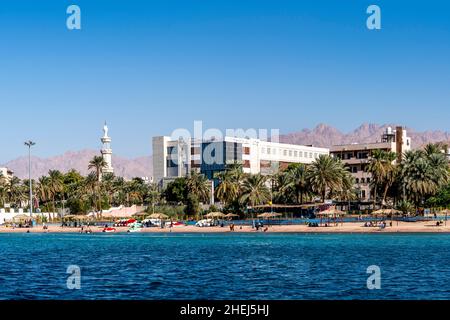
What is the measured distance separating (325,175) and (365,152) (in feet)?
152

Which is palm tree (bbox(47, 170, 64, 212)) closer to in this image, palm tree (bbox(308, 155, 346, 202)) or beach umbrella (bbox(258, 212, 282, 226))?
beach umbrella (bbox(258, 212, 282, 226))

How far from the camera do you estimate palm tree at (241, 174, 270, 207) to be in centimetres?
12750

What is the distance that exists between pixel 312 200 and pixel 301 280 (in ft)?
323

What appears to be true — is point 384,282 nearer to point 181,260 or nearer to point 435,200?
point 181,260

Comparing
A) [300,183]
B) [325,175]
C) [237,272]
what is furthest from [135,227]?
[237,272]

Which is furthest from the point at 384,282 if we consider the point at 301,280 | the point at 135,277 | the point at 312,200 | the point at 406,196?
the point at 312,200

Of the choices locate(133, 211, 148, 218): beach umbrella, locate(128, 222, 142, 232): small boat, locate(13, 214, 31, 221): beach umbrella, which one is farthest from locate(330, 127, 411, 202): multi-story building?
locate(13, 214, 31, 221): beach umbrella

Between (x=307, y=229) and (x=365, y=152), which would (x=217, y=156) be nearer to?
(x=365, y=152)

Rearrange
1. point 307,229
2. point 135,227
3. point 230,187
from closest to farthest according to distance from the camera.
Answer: point 307,229
point 135,227
point 230,187

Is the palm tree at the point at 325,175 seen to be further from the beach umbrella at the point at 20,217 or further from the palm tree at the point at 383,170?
the beach umbrella at the point at 20,217

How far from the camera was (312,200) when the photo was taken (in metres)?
140

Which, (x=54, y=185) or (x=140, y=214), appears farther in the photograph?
(x=54, y=185)

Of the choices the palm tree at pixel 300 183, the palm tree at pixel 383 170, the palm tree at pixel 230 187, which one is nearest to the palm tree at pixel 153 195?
the palm tree at pixel 230 187

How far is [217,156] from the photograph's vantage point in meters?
170
